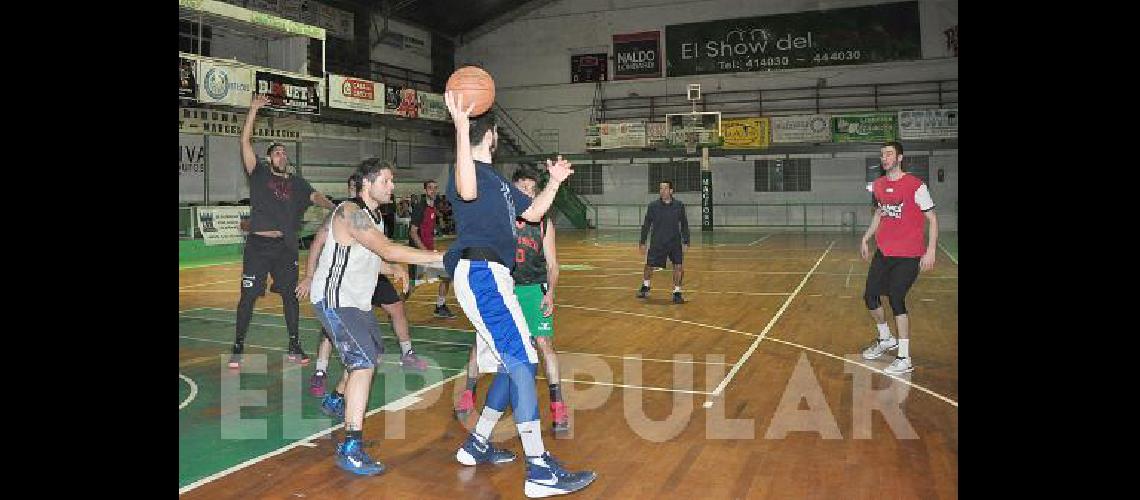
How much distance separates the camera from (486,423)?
4438 millimetres

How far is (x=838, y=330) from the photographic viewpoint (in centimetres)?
893

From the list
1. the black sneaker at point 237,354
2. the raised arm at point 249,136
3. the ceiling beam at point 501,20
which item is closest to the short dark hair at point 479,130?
the raised arm at point 249,136

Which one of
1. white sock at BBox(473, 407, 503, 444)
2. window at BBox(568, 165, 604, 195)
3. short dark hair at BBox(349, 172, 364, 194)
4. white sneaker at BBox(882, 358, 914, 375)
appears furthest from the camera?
window at BBox(568, 165, 604, 195)

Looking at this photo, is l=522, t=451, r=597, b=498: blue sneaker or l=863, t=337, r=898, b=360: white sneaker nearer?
l=522, t=451, r=597, b=498: blue sneaker

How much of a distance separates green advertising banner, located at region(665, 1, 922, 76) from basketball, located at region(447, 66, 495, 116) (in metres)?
29.0

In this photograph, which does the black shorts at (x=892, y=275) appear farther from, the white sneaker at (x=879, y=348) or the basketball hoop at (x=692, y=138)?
the basketball hoop at (x=692, y=138)

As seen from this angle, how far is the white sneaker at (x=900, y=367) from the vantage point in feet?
22.2

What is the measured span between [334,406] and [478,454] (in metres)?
1.54

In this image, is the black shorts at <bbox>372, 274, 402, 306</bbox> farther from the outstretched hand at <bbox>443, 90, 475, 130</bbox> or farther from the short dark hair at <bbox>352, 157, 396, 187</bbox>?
the outstretched hand at <bbox>443, 90, 475, 130</bbox>

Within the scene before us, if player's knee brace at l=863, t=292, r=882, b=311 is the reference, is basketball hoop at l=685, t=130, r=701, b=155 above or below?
above

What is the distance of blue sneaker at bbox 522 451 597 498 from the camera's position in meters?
3.96

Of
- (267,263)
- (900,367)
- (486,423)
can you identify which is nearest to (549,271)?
(486,423)

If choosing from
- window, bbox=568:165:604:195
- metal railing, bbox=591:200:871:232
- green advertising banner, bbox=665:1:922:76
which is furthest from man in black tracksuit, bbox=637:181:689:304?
window, bbox=568:165:604:195
